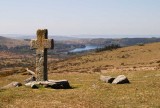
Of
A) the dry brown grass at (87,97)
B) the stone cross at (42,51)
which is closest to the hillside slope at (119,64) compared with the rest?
the stone cross at (42,51)

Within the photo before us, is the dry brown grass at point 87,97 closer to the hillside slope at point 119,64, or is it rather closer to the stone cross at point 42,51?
the stone cross at point 42,51

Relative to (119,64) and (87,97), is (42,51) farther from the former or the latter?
(119,64)

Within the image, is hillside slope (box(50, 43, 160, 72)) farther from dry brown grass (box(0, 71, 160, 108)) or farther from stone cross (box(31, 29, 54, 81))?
dry brown grass (box(0, 71, 160, 108))

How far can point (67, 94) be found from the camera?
24844mm

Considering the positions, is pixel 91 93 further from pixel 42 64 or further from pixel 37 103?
pixel 42 64

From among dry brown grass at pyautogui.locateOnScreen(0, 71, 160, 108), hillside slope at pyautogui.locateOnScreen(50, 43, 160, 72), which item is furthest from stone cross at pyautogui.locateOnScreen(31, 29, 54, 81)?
hillside slope at pyautogui.locateOnScreen(50, 43, 160, 72)

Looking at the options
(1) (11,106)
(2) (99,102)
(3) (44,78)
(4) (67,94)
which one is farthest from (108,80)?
(1) (11,106)

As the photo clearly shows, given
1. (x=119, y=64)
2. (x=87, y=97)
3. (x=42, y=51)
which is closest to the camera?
(x=87, y=97)

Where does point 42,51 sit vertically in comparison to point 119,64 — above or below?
above

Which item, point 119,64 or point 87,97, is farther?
point 119,64

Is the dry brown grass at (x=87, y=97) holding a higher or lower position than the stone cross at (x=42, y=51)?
lower

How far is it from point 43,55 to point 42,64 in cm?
80

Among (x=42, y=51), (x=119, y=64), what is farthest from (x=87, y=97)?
(x=119, y=64)

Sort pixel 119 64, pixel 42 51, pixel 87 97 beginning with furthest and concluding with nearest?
1. pixel 119 64
2. pixel 42 51
3. pixel 87 97
